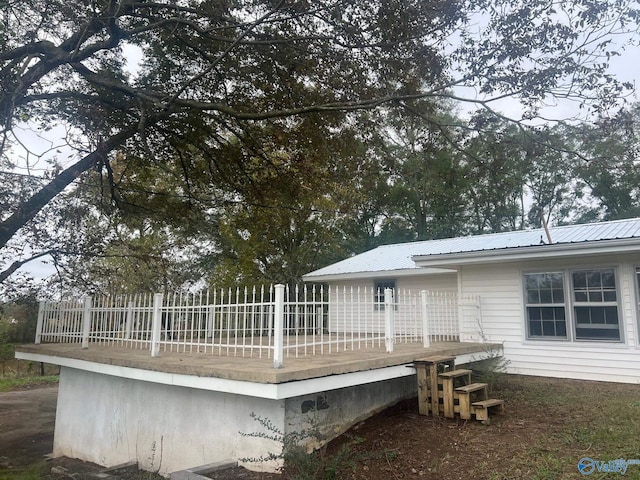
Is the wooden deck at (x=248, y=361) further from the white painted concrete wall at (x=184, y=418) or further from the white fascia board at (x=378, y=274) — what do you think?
the white fascia board at (x=378, y=274)

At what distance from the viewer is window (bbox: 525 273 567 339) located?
31.1 feet

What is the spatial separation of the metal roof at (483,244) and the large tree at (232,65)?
11.9 feet

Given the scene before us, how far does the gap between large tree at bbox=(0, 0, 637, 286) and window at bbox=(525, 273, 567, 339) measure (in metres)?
4.28

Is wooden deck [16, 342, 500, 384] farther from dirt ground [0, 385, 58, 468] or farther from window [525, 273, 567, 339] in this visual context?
dirt ground [0, 385, 58, 468]

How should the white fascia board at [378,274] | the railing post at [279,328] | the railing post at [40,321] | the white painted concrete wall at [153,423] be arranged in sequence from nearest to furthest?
1. the railing post at [279,328]
2. the white painted concrete wall at [153,423]
3. the railing post at [40,321]
4. the white fascia board at [378,274]

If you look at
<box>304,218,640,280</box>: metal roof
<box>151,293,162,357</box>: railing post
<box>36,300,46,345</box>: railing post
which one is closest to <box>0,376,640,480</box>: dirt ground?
<box>151,293,162,357</box>: railing post

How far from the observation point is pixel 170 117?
26.9 ft

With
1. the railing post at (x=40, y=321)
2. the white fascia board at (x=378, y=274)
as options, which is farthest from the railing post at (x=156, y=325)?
the white fascia board at (x=378, y=274)

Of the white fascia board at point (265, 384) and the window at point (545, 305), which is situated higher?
the window at point (545, 305)

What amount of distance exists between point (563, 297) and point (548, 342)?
3.34ft

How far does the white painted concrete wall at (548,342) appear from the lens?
28.5 feet

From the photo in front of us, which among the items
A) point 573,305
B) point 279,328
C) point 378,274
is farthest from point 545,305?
point 279,328

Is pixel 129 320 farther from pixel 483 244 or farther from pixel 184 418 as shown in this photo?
pixel 483 244

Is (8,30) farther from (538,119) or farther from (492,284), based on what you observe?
(492,284)
